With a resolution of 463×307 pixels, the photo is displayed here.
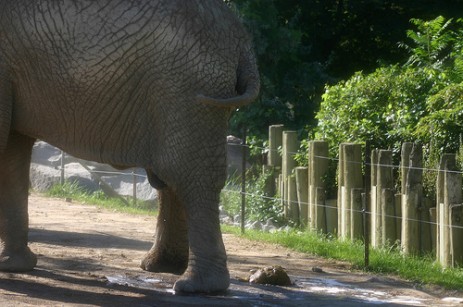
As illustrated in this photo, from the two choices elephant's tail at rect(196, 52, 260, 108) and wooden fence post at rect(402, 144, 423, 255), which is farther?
wooden fence post at rect(402, 144, 423, 255)

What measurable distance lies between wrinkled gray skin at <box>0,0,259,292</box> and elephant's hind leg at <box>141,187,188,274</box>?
0.60m

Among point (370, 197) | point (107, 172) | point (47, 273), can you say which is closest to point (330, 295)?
point (47, 273)

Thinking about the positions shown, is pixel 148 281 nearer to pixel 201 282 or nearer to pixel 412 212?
pixel 201 282

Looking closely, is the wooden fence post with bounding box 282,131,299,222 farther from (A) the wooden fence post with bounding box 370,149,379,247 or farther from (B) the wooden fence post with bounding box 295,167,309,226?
(A) the wooden fence post with bounding box 370,149,379,247

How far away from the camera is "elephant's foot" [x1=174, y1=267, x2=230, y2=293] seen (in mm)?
9914

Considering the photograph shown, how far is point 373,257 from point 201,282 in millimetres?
3134

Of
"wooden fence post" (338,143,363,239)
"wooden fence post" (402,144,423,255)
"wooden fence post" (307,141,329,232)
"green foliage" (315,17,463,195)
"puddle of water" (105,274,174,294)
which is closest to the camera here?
"puddle of water" (105,274,174,294)

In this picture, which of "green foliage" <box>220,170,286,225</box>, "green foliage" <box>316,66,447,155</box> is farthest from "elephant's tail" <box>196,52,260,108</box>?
"green foliage" <box>220,170,286,225</box>

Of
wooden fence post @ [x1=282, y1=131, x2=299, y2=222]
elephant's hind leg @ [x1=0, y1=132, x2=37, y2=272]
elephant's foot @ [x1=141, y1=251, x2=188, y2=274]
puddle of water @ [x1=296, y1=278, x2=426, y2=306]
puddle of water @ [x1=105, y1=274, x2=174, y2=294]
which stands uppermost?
wooden fence post @ [x1=282, y1=131, x2=299, y2=222]

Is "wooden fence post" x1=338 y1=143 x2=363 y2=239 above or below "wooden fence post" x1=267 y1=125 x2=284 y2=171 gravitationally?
below

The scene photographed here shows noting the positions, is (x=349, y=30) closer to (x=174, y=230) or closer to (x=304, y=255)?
(x=304, y=255)

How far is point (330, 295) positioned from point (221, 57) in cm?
223

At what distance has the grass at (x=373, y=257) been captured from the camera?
11.5 m

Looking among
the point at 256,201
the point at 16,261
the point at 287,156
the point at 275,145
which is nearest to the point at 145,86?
the point at 16,261
